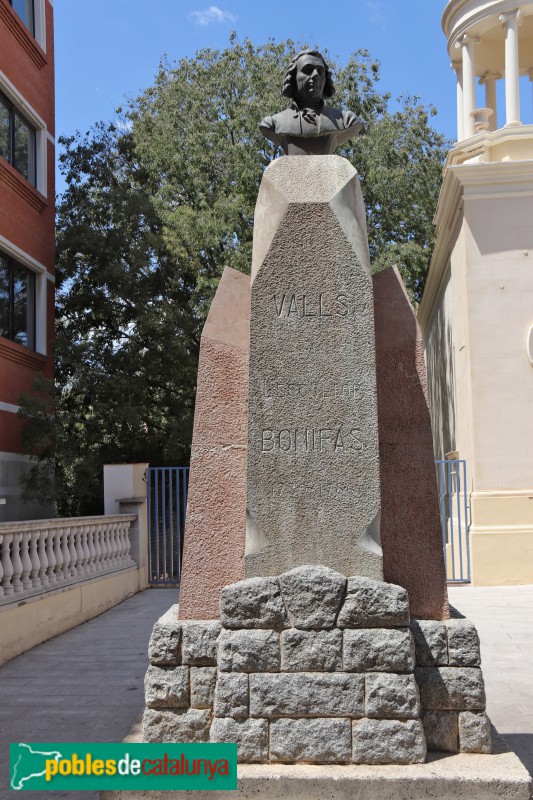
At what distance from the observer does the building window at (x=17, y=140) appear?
16297mm

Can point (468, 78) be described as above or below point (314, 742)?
above

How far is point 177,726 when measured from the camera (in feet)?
14.9

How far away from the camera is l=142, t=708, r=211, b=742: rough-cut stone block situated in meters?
4.52

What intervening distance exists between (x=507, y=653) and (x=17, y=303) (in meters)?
12.0

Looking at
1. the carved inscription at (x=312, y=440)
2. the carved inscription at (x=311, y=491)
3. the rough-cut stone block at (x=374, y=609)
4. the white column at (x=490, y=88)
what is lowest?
the rough-cut stone block at (x=374, y=609)

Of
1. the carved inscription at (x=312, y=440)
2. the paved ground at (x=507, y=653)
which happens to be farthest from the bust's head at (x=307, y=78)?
the paved ground at (x=507, y=653)

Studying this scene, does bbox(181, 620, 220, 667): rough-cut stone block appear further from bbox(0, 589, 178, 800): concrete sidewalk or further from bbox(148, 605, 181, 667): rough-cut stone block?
bbox(0, 589, 178, 800): concrete sidewalk

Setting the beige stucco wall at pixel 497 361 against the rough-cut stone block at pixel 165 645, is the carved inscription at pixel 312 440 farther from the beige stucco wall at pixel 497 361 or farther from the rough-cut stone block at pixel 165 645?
the beige stucco wall at pixel 497 361

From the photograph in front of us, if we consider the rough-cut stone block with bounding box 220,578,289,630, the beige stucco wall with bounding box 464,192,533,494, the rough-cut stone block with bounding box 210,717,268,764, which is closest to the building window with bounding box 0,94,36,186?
the beige stucco wall with bounding box 464,192,533,494

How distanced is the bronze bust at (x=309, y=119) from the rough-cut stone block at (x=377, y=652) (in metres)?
2.84

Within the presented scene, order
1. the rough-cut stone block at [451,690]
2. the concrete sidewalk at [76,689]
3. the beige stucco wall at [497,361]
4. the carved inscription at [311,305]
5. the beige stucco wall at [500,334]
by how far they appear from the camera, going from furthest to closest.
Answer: the beige stucco wall at [500,334]
the beige stucco wall at [497,361]
the concrete sidewalk at [76,689]
the carved inscription at [311,305]
the rough-cut stone block at [451,690]

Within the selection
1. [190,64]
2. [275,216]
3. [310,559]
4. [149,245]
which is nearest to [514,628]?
[310,559]

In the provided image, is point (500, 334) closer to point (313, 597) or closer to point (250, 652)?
point (313, 597)

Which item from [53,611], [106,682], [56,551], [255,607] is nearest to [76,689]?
[106,682]
